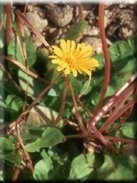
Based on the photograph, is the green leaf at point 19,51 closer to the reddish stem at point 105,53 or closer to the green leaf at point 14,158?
the reddish stem at point 105,53

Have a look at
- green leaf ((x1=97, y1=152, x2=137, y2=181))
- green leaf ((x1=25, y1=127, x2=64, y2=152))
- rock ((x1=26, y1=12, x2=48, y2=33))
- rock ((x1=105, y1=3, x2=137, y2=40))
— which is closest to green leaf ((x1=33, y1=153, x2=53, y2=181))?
green leaf ((x1=25, y1=127, x2=64, y2=152))

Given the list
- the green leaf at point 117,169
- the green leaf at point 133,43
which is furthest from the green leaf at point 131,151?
the green leaf at point 133,43

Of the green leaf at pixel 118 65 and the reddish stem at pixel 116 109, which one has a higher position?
the green leaf at pixel 118 65

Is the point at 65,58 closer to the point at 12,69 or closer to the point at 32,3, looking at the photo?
the point at 12,69

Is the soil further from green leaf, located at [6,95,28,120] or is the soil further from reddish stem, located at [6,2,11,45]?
green leaf, located at [6,95,28,120]

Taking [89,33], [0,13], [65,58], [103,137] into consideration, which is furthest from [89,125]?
[0,13]
